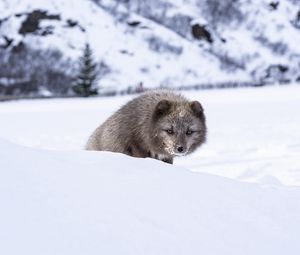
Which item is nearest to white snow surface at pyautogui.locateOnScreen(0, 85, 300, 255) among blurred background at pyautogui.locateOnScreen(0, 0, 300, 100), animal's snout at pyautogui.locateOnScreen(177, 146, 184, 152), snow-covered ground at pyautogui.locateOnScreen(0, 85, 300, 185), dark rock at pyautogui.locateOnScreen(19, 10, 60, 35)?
animal's snout at pyautogui.locateOnScreen(177, 146, 184, 152)

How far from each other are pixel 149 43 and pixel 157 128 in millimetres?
61181

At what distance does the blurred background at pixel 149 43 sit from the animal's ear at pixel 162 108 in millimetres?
46242

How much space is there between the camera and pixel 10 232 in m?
3.15

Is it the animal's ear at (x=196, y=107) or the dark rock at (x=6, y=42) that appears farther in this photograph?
the dark rock at (x=6, y=42)

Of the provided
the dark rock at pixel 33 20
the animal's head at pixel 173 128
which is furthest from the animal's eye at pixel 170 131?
the dark rock at pixel 33 20

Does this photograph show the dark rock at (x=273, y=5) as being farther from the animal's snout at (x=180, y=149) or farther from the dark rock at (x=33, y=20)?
the animal's snout at (x=180, y=149)

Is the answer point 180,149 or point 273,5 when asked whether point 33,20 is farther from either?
point 180,149

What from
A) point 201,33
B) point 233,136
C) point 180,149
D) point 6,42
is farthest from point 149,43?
point 180,149

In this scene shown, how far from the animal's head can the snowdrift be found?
267 cm

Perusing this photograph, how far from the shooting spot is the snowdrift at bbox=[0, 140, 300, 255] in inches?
127

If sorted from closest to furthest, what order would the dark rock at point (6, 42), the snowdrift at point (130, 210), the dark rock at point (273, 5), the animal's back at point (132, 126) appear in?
the snowdrift at point (130, 210)
the animal's back at point (132, 126)
the dark rock at point (6, 42)
the dark rock at point (273, 5)

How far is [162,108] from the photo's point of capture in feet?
24.3

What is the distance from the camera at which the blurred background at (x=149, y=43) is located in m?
56.2

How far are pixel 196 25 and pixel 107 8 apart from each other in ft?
36.3
